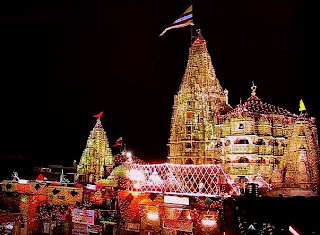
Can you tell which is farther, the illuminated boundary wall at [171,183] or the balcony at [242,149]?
the balcony at [242,149]

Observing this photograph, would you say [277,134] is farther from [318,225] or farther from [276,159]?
[318,225]

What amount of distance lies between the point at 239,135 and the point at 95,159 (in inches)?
799

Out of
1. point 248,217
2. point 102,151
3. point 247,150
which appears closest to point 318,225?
point 248,217

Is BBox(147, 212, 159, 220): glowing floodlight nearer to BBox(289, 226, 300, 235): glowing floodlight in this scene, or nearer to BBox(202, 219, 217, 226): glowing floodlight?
BBox(202, 219, 217, 226): glowing floodlight

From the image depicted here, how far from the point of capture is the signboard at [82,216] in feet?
88.5

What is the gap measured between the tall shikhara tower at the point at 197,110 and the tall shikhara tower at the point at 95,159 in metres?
9.95

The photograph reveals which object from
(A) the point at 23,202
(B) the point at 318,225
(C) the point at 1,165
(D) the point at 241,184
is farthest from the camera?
(C) the point at 1,165

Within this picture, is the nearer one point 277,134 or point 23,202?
point 23,202

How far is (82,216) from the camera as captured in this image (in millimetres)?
27375

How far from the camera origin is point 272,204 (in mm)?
21000

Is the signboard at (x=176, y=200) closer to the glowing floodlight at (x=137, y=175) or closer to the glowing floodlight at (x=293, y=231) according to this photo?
the glowing floodlight at (x=293, y=231)

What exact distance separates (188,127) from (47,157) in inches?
1329

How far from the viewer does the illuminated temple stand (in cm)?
3008

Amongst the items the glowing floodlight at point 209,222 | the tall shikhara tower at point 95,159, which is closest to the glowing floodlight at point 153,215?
the glowing floodlight at point 209,222
